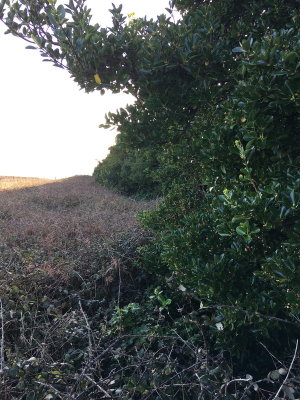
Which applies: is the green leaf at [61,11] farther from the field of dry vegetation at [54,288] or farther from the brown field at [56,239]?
the brown field at [56,239]

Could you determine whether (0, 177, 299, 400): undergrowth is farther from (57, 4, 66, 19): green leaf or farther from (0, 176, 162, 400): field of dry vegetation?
(57, 4, 66, 19): green leaf

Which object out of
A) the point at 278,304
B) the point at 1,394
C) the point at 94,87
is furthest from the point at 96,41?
the point at 1,394

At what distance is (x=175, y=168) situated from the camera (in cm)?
528

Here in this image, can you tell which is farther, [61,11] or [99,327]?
[99,327]

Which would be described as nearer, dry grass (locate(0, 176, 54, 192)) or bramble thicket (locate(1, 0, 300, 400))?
bramble thicket (locate(1, 0, 300, 400))

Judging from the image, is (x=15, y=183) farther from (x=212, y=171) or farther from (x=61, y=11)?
(x=212, y=171)

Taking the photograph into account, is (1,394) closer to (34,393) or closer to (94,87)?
(34,393)

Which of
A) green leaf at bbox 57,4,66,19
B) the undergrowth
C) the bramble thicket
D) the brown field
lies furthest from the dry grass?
green leaf at bbox 57,4,66,19

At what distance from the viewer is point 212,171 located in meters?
3.52

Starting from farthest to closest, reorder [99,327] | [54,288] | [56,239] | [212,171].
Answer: [56,239] → [54,288] → [99,327] → [212,171]

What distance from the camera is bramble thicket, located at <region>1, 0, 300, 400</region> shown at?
2.80 m

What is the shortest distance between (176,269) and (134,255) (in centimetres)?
205

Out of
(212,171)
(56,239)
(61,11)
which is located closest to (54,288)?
(56,239)

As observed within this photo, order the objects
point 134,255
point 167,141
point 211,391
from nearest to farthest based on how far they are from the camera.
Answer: point 211,391
point 167,141
point 134,255
